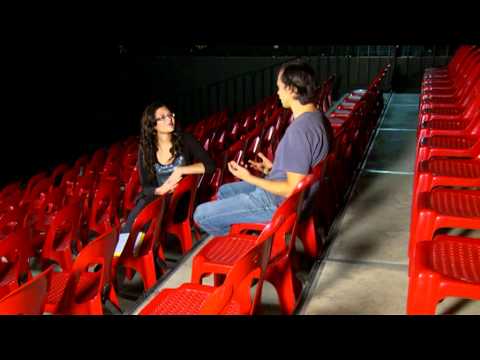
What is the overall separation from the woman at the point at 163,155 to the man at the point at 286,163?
1.80 ft

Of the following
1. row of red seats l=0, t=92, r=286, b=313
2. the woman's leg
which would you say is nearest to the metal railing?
row of red seats l=0, t=92, r=286, b=313

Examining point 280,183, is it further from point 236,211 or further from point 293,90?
point 293,90

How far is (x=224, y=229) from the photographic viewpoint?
278 cm

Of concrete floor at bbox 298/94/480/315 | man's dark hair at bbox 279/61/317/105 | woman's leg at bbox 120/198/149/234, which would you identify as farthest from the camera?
woman's leg at bbox 120/198/149/234

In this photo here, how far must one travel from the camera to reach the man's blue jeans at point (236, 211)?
8.82 ft

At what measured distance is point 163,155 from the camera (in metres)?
3.41

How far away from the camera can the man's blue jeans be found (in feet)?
8.82

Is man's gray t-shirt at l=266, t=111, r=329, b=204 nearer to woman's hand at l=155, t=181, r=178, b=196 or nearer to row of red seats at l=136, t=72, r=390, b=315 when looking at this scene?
row of red seats at l=136, t=72, r=390, b=315

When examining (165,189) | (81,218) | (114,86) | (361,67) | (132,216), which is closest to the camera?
(132,216)

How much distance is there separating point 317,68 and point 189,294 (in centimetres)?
1079

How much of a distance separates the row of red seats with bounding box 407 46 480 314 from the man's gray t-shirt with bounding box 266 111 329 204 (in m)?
0.56

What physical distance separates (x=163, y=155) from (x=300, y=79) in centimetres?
122

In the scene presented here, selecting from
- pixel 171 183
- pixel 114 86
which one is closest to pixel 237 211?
pixel 171 183

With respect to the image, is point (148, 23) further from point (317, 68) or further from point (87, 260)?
point (317, 68)
